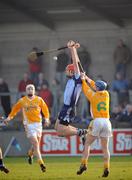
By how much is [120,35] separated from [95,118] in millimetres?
16636

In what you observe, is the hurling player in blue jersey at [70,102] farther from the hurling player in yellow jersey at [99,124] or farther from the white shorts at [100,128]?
the white shorts at [100,128]

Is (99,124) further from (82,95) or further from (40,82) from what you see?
(40,82)

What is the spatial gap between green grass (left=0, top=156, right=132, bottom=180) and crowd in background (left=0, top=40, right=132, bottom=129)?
2.80 metres

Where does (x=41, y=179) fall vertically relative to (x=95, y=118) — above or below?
below

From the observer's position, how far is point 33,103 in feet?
74.6

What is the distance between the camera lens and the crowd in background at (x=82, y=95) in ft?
98.9

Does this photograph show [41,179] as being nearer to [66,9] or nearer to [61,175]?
[61,175]

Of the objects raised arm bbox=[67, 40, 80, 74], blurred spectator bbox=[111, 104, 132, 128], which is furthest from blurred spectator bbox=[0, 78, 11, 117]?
raised arm bbox=[67, 40, 80, 74]

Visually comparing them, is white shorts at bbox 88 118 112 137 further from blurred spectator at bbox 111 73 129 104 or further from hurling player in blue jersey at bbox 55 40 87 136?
blurred spectator at bbox 111 73 129 104

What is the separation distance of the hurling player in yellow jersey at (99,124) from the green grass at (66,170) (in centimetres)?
43

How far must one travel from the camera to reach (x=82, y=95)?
31156 millimetres

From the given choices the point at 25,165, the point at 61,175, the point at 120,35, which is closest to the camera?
the point at 61,175

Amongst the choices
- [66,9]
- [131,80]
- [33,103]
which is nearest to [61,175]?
[33,103]

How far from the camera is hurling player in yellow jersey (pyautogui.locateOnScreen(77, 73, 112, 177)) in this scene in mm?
19203
